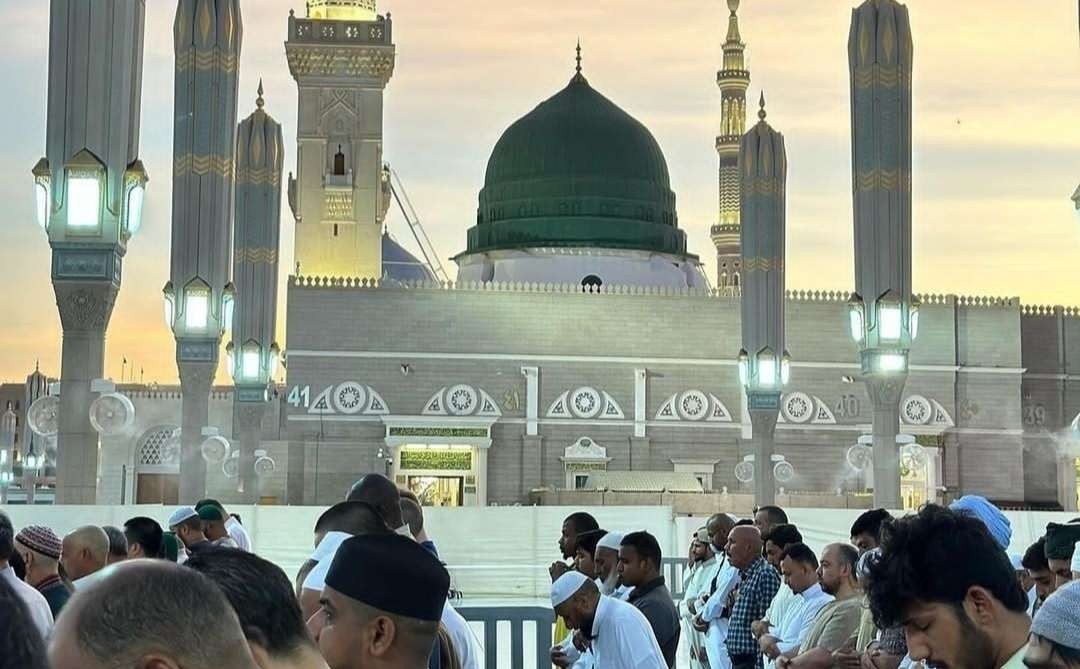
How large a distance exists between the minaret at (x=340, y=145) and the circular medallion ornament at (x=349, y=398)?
17.3 feet

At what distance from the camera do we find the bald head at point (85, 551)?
18.3ft

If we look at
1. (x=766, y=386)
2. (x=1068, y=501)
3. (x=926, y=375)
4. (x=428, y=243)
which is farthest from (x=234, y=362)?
(x=428, y=243)

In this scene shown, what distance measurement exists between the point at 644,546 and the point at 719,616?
1.97m

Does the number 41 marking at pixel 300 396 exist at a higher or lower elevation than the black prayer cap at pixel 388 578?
higher

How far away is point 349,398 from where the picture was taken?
3459 centimetres

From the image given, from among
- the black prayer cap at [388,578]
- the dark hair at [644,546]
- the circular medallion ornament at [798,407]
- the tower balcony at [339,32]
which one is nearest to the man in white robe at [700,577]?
the dark hair at [644,546]

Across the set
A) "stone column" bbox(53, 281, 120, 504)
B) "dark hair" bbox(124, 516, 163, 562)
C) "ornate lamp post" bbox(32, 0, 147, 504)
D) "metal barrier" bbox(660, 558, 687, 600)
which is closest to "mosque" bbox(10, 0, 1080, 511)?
"metal barrier" bbox(660, 558, 687, 600)

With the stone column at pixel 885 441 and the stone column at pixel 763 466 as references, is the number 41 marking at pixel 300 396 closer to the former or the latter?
the stone column at pixel 763 466

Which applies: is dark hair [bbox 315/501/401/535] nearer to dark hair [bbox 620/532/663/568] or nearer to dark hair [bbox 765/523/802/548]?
dark hair [bbox 620/532/663/568]

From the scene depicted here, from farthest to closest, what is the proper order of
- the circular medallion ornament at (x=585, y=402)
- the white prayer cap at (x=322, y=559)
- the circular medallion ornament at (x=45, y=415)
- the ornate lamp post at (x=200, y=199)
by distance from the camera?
the circular medallion ornament at (x=585, y=402) → the ornate lamp post at (x=200, y=199) → the circular medallion ornament at (x=45, y=415) → the white prayer cap at (x=322, y=559)

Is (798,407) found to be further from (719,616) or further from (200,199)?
(719,616)

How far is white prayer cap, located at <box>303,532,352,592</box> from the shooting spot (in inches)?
129

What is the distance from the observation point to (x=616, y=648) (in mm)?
4859

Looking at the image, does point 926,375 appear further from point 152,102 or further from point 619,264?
point 152,102
